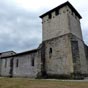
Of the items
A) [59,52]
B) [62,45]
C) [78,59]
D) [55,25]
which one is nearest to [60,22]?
[55,25]

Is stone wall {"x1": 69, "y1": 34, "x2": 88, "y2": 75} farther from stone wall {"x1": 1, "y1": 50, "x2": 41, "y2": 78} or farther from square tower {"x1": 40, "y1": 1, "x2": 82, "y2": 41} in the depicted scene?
stone wall {"x1": 1, "y1": 50, "x2": 41, "y2": 78}

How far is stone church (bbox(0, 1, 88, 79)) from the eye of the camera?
1723cm

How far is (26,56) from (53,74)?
24.5ft

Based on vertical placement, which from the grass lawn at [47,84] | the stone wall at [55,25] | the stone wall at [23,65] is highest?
the stone wall at [55,25]

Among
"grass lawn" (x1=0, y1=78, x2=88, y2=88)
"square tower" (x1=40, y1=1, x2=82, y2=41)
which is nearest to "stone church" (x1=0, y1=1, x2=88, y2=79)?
"square tower" (x1=40, y1=1, x2=82, y2=41)

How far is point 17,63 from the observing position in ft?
84.0

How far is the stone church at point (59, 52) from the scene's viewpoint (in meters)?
17.2

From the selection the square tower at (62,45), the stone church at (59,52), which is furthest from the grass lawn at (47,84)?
the square tower at (62,45)

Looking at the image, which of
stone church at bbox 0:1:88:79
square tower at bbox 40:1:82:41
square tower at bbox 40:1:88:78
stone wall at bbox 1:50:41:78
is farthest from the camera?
stone wall at bbox 1:50:41:78

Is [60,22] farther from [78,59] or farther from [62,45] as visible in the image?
[78,59]

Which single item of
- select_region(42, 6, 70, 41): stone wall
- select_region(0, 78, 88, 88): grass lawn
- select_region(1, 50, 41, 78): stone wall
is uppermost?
select_region(42, 6, 70, 41): stone wall

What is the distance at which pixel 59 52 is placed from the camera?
1864cm

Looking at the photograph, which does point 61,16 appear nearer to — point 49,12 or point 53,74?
point 49,12

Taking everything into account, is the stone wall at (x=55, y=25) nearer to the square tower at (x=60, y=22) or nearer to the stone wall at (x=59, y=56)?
the square tower at (x=60, y=22)
